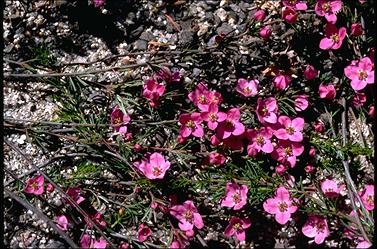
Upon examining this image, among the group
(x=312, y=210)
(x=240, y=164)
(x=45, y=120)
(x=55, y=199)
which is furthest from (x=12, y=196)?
(x=312, y=210)

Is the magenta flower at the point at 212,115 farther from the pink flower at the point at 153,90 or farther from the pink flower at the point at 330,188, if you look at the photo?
the pink flower at the point at 330,188

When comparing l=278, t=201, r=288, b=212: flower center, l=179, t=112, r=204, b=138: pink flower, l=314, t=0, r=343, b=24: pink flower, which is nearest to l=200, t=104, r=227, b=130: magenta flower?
l=179, t=112, r=204, b=138: pink flower

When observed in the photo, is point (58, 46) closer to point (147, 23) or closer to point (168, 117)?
point (147, 23)

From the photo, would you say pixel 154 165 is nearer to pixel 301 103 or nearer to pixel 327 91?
pixel 301 103

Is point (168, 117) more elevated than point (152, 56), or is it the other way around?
point (152, 56)

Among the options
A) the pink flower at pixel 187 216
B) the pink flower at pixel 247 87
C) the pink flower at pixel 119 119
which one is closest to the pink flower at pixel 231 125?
the pink flower at pixel 247 87

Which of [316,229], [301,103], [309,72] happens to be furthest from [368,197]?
[309,72]
